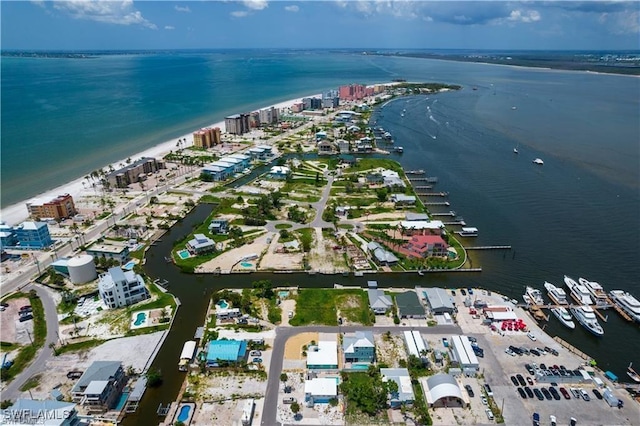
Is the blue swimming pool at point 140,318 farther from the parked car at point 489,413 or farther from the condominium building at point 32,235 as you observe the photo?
the parked car at point 489,413

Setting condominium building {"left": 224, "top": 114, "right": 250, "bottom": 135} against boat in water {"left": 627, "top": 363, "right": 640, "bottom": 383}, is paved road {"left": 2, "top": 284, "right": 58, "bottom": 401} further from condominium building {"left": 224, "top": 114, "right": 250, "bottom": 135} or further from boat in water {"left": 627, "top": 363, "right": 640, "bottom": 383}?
condominium building {"left": 224, "top": 114, "right": 250, "bottom": 135}

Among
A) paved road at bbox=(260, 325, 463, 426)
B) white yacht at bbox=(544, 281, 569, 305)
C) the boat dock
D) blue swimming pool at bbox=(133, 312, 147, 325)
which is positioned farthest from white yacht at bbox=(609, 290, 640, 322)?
blue swimming pool at bbox=(133, 312, 147, 325)

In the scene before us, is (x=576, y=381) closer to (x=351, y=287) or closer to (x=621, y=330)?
(x=621, y=330)

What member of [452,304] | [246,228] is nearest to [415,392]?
[452,304]

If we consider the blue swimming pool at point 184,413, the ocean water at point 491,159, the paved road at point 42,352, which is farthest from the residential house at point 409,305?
the paved road at point 42,352

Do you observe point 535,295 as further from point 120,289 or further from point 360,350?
point 120,289

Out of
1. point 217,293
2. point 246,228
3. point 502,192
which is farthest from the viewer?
point 502,192

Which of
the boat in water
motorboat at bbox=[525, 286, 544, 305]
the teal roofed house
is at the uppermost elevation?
the teal roofed house
